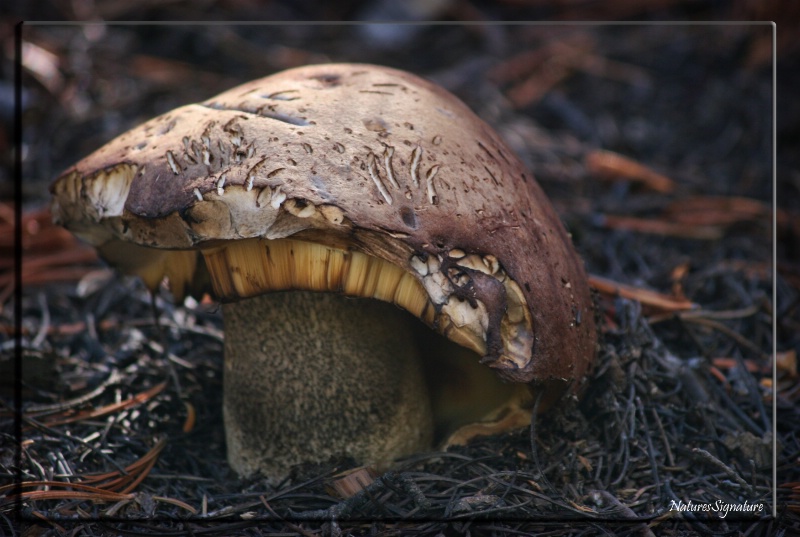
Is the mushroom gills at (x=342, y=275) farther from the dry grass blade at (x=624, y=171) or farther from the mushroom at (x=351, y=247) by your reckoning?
the dry grass blade at (x=624, y=171)

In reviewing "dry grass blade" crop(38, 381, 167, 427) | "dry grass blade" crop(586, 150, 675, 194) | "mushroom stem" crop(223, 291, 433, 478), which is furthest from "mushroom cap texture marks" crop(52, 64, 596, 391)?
"dry grass blade" crop(586, 150, 675, 194)

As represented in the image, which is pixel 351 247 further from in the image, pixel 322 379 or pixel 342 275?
pixel 322 379

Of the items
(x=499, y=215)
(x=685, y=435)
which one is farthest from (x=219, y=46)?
(x=685, y=435)

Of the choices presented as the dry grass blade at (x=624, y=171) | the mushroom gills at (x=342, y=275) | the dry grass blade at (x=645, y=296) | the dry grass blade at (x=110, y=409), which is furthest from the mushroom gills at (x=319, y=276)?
the dry grass blade at (x=624, y=171)

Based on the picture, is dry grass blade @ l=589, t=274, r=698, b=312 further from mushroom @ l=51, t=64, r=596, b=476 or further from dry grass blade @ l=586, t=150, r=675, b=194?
dry grass blade @ l=586, t=150, r=675, b=194

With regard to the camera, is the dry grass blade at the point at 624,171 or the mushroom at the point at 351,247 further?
the dry grass blade at the point at 624,171

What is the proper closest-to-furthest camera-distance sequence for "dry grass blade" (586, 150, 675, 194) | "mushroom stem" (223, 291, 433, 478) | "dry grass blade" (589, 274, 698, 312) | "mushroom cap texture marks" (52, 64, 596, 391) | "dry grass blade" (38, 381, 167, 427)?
"mushroom cap texture marks" (52, 64, 596, 391) → "mushroom stem" (223, 291, 433, 478) → "dry grass blade" (38, 381, 167, 427) → "dry grass blade" (589, 274, 698, 312) → "dry grass blade" (586, 150, 675, 194)

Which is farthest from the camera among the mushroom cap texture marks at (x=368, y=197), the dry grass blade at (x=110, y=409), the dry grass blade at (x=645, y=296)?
the dry grass blade at (x=645, y=296)

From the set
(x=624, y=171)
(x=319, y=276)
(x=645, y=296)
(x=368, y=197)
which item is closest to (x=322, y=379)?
(x=319, y=276)
